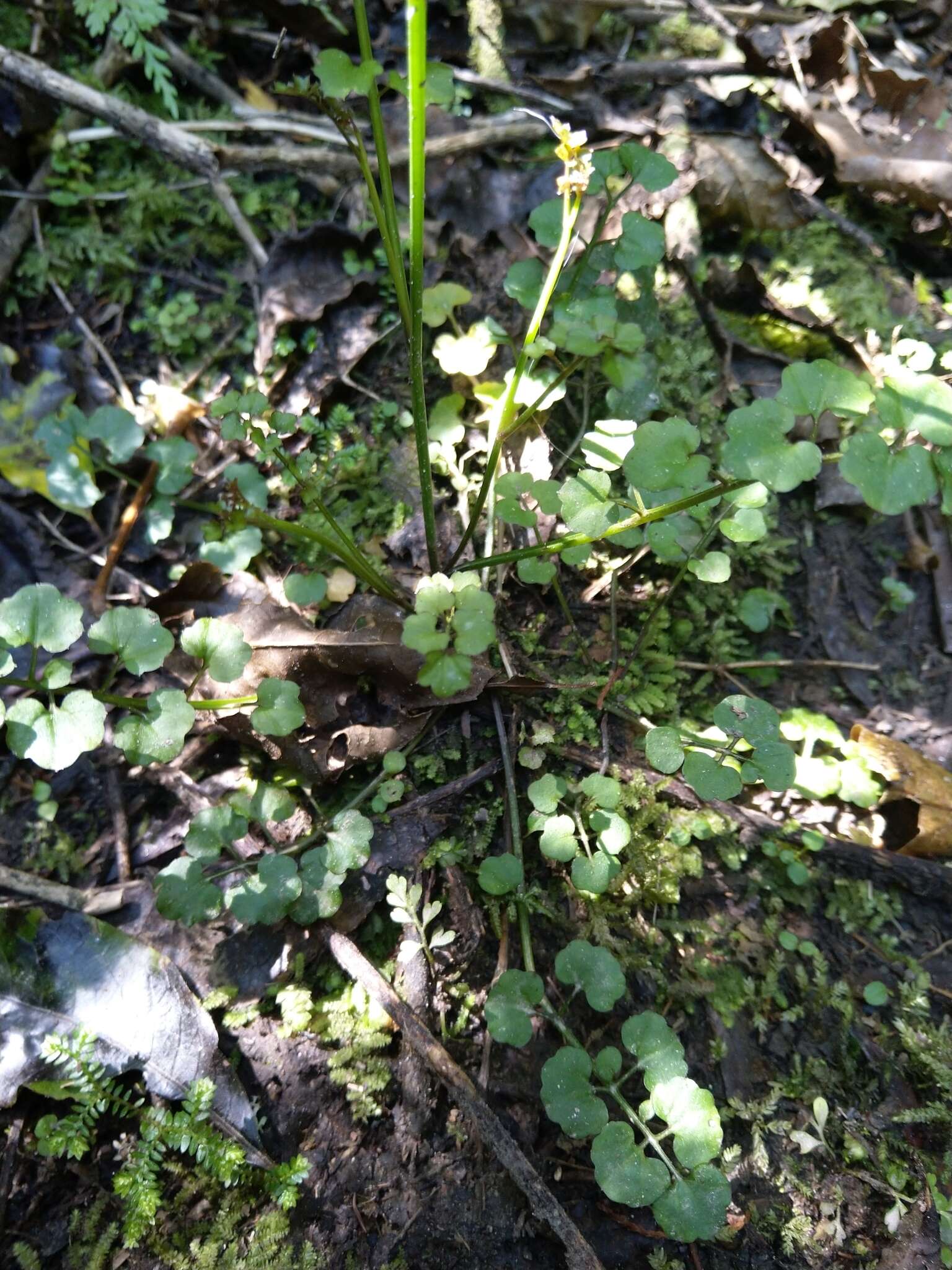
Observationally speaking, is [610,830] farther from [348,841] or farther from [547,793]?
[348,841]

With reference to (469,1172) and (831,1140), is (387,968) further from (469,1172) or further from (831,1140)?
(831,1140)

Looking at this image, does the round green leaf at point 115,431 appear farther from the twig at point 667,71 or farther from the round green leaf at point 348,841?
the twig at point 667,71

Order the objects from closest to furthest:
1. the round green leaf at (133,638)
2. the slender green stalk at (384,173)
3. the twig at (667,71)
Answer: the slender green stalk at (384,173) → the round green leaf at (133,638) → the twig at (667,71)

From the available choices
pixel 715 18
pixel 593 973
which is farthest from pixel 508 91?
pixel 593 973

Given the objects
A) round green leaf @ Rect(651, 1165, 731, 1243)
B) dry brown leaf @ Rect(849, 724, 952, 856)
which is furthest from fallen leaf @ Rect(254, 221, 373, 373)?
round green leaf @ Rect(651, 1165, 731, 1243)

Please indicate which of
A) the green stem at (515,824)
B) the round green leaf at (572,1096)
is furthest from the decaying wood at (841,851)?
the round green leaf at (572,1096)

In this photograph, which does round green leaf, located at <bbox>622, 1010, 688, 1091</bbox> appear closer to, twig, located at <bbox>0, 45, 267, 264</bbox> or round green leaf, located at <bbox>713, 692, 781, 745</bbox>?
round green leaf, located at <bbox>713, 692, 781, 745</bbox>

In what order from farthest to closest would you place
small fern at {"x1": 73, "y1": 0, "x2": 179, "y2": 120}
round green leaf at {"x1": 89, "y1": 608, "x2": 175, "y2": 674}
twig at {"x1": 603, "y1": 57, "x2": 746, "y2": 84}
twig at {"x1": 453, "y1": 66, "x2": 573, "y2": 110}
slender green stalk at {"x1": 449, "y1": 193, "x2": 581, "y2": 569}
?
1. twig at {"x1": 603, "y1": 57, "x2": 746, "y2": 84}
2. twig at {"x1": 453, "y1": 66, "x2": 573, "y2": 110}
3. small fern at {"x1": 73, "y1": 0, "x2": 179, "y2": 120}
4. round green leaf at {"x1": 89, "y1": 608, "x2": 175, "y2": 674}
5. slender green stalk at {"x1": 449, "y1": 193, "x2": 581, "y2": 569}
